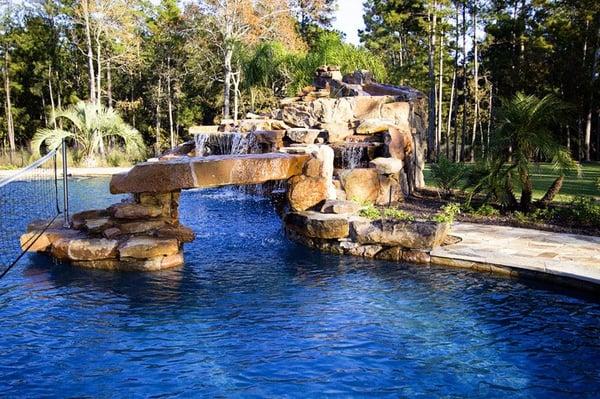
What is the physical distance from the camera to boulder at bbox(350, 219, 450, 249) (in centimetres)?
711

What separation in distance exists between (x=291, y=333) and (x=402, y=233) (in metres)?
2.86

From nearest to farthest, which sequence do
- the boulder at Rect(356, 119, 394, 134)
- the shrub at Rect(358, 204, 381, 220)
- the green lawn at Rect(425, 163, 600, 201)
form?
the shrub at Rect(358, 204, 381, 220)
the green lawn at Rect(425, 163, 600, 201)
the boulder at Rect(356, 119, 394, 134)

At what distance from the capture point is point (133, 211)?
7.30 m

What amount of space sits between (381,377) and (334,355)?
0.49 meters

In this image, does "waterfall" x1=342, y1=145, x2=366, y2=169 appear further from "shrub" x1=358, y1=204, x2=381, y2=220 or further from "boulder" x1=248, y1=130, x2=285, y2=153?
"shrub" x1=358, y1=204, x2=381, y2=220

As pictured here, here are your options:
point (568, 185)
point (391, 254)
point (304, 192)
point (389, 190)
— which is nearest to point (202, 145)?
point (389, 190)

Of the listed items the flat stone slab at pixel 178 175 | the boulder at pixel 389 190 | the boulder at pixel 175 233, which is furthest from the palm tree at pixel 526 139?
the boulder at pixel 175 233

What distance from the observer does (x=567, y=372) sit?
410cm

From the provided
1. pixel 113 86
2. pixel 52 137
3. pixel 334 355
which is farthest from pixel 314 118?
pixel 113 86

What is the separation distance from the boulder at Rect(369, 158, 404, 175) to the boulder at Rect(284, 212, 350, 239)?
2743 mm

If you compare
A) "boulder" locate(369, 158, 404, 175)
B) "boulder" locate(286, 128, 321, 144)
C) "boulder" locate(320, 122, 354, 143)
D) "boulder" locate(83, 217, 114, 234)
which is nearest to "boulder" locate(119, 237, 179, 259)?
"boulder" locate(83, 217, 114, 234)

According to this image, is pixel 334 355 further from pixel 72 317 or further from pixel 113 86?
pixel 113 86

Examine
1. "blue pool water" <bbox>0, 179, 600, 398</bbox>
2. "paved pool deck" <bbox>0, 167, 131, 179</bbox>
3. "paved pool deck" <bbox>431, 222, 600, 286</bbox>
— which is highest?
"paved pool deck" <bbox>0, 167, 131, 179</bbox>

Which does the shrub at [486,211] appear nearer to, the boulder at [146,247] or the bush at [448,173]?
the bush at [448,173]
